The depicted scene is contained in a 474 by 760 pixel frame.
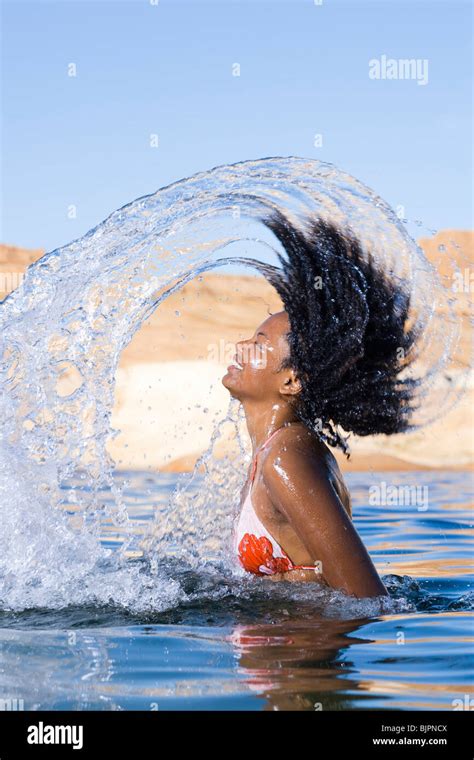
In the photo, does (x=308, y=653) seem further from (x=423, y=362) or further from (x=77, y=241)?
(x=77, y=241)

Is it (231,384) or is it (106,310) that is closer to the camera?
(231,384)

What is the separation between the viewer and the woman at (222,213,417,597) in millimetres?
5152

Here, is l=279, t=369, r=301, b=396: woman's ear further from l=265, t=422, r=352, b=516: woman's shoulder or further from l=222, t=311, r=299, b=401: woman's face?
l=265, t=422, r=352, b=516: woman's shoulder

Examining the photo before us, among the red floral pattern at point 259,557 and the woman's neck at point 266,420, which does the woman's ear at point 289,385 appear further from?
the red floral pattern at point 259,557

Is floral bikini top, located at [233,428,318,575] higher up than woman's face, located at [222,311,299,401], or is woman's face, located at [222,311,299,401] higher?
woman's face, located at [222,311,299,401]

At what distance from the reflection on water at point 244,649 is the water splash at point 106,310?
0.54 meters

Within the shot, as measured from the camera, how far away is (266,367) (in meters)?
5.65

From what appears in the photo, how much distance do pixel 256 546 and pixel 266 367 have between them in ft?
2.87

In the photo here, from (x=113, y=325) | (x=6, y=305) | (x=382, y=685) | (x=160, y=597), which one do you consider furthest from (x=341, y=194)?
(x=382, y=685)

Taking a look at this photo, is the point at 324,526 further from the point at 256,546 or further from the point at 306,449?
the point at 256,546

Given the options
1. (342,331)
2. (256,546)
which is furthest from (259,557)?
(342,331)
